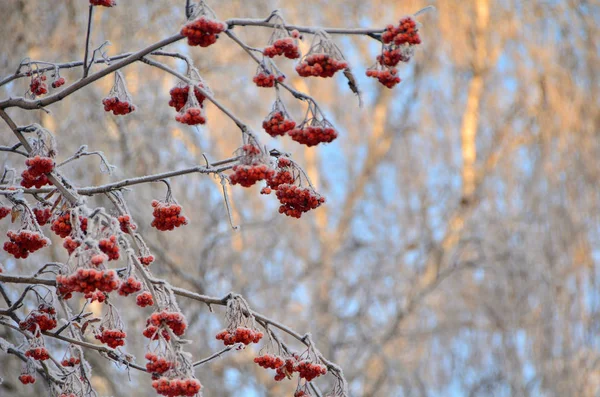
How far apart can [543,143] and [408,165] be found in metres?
1.50

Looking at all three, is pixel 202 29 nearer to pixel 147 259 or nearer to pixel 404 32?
pixel 404 32

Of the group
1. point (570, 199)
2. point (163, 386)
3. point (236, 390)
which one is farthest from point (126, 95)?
point (570, 199)

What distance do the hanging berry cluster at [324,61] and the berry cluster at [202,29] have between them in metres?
0.27

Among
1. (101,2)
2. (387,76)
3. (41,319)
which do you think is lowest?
A: (41,319)

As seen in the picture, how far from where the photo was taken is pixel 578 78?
8242mm

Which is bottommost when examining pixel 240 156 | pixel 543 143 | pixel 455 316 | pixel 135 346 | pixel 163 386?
pixel 163 386

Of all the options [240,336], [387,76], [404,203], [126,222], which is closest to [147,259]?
[126,222]

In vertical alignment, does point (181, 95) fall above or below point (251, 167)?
above

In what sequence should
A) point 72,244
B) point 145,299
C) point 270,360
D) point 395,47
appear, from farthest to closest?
point 270,360
point 395,47
point 145,299
point 72,244

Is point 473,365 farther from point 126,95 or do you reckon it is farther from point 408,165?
point 126,95

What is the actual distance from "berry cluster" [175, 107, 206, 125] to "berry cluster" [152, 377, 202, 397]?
71cm

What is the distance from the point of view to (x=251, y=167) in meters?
2.16

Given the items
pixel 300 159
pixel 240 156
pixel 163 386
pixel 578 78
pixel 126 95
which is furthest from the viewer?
pixel 300 159

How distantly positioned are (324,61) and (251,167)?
40cm
